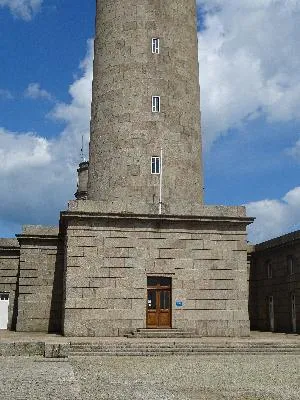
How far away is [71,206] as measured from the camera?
23.5 meters

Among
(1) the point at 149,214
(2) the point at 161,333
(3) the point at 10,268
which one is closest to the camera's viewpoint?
(2) the point at 161,333

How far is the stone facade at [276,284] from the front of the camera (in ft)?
95.8

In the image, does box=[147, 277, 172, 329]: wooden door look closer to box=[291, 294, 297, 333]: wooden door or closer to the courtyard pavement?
the courtyard pavement

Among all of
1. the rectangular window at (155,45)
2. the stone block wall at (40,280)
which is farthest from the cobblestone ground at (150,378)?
the rectangular window at (155,45)

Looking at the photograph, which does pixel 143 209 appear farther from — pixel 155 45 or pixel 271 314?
pixel 271 314

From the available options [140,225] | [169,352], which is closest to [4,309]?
[140,225]

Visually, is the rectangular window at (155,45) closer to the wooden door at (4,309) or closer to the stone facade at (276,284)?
the stone facade at (276,284)

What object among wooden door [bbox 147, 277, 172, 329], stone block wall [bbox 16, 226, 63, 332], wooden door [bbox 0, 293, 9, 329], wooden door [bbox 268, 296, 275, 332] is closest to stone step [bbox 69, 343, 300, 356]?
wooden door [bbox 147, 277, 172, 329]

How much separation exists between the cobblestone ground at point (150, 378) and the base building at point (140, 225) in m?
6.35

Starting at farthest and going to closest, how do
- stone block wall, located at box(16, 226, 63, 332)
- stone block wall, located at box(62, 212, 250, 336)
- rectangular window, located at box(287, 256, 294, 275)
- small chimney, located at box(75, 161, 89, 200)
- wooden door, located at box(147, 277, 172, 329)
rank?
small chimney, located at box(75, 161, 89, 200)
rectangular window, located at box(287, 256, 294, 275)
stone block wall, located at box(16, 226, 63, 332)
wooden door, located at box(147, 277, 172, 329)
stone block wall, located at box(62, 212, 250, 336)

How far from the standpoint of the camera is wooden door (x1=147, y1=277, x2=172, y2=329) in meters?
23.0

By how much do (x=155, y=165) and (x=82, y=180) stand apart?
78.5 feet

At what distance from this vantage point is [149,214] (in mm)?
23547

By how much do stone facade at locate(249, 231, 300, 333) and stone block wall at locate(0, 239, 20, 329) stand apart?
15.9 metres
